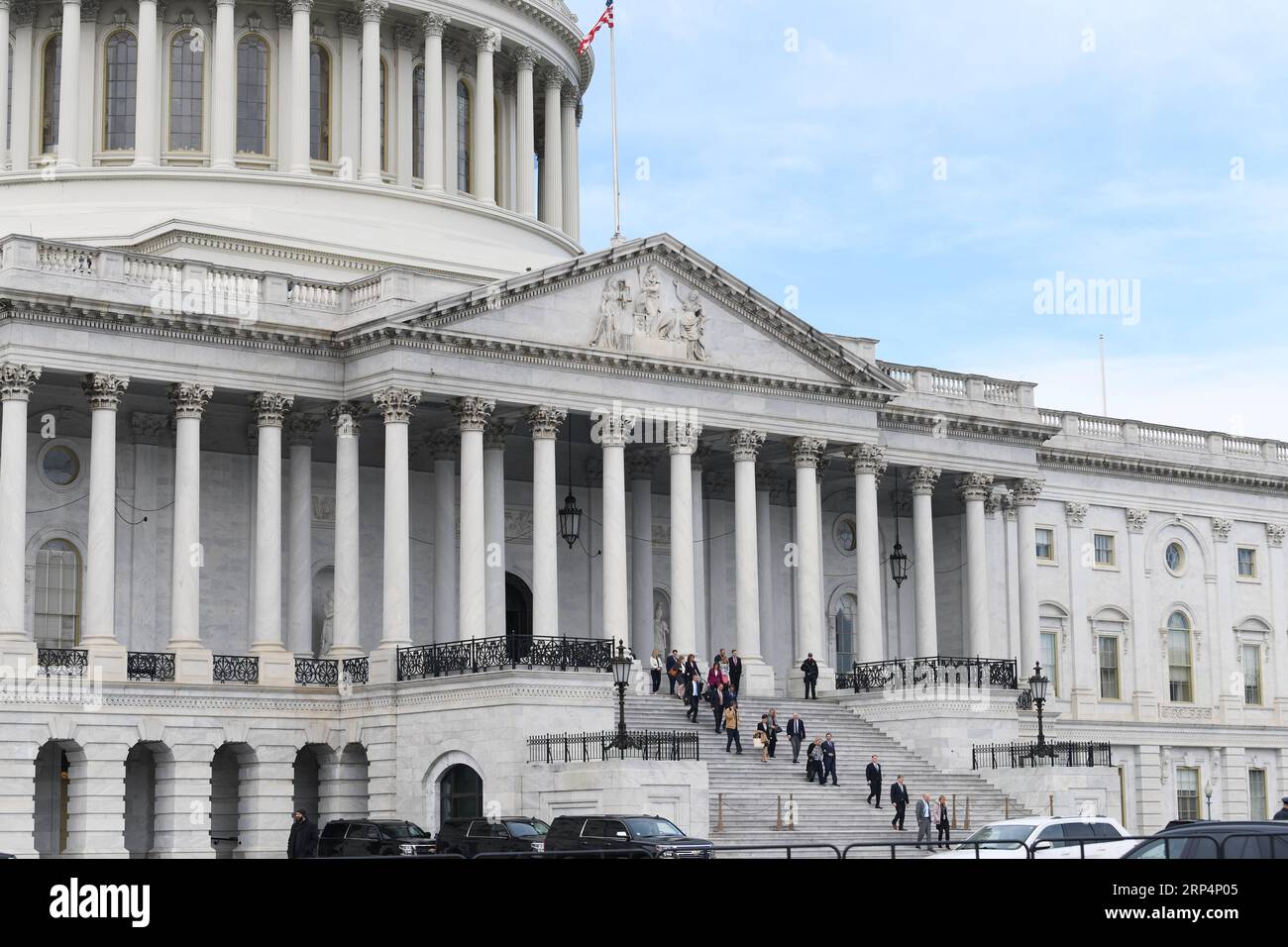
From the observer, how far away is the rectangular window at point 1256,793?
259 feet

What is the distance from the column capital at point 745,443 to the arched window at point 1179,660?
24611 millimetres

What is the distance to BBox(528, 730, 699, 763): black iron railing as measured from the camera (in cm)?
4869

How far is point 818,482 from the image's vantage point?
64188mm

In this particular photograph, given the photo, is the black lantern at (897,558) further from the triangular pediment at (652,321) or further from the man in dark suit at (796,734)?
the man in dark suit at (796,734)

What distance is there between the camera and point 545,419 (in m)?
57.6

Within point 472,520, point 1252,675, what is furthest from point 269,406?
point 1252,675

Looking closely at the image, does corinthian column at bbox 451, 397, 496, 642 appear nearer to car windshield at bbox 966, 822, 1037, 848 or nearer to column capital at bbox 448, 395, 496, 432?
column capital at bbox 448, 395, 496, 432

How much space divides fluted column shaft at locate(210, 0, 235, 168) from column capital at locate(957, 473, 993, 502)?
24674mm

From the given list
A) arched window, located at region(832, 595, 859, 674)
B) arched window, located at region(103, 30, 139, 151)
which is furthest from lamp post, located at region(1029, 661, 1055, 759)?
arched window, located at region(103, 30, 139, 151)

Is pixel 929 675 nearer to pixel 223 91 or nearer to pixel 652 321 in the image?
pixel 652 321

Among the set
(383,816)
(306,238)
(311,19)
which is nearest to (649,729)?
(383,816)
